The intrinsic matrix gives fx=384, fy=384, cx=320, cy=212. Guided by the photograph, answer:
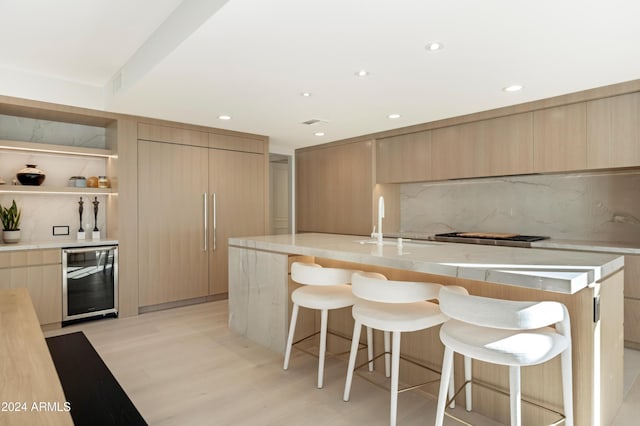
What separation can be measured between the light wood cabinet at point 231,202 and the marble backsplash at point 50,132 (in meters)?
1.34

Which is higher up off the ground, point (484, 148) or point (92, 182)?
point (484, 148)

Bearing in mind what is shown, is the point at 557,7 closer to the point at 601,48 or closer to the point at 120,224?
the point at 601,48

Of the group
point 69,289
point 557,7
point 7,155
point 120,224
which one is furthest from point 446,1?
point 7,155

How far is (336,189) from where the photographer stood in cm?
564

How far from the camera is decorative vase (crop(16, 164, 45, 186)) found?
3863 millimetres

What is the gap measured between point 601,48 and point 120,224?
4.44 meters

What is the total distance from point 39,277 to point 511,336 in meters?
4.03

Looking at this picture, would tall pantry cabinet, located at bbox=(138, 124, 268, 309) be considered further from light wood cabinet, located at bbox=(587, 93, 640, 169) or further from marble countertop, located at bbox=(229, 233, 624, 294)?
light wood cabinet, located at bbox=(587, 93, 640, 169)

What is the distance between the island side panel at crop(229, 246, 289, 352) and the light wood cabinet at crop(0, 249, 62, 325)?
5.67 feet

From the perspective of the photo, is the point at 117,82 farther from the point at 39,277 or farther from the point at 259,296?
the point at 259,296

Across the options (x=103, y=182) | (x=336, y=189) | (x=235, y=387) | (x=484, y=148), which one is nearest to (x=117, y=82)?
(x=103, y=182)

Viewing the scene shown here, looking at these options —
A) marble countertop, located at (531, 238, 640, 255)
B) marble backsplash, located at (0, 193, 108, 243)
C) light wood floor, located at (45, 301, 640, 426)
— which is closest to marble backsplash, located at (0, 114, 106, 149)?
marble backsplash, located at (0, 193, 108, 243)

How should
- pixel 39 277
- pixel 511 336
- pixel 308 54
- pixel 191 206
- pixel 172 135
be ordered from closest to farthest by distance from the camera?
pixel 511 336
pixel 308 54
pixel 39 277
pixel 172 135
pixel 191 206

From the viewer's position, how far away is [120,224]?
4.15 m
